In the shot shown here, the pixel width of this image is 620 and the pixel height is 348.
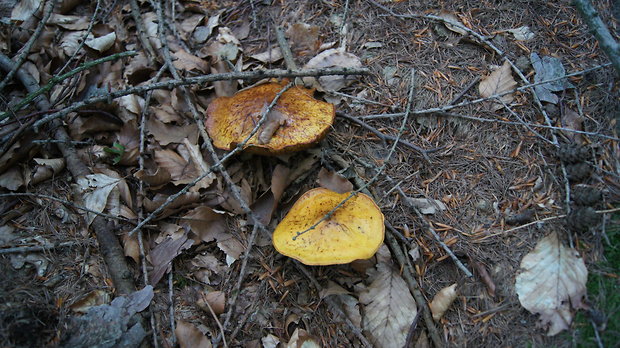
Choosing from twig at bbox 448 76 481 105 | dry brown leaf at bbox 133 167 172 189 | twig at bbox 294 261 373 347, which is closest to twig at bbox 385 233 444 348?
twig at bbox 294 261 373 347

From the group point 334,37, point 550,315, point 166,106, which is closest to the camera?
point 550,315

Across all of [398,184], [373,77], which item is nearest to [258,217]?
[398,184]

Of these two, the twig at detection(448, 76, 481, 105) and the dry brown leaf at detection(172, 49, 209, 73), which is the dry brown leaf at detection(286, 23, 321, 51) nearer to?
the dry brown leaf at detection(172, 49, 209, 73)

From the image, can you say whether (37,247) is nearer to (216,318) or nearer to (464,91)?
(216,318)

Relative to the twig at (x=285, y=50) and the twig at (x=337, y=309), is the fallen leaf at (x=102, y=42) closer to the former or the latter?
the twig at (x=285, y=50)

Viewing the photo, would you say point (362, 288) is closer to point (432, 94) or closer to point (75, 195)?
point (432, 94)

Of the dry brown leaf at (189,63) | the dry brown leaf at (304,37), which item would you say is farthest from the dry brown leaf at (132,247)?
the dry brown leaf at (304,37)
